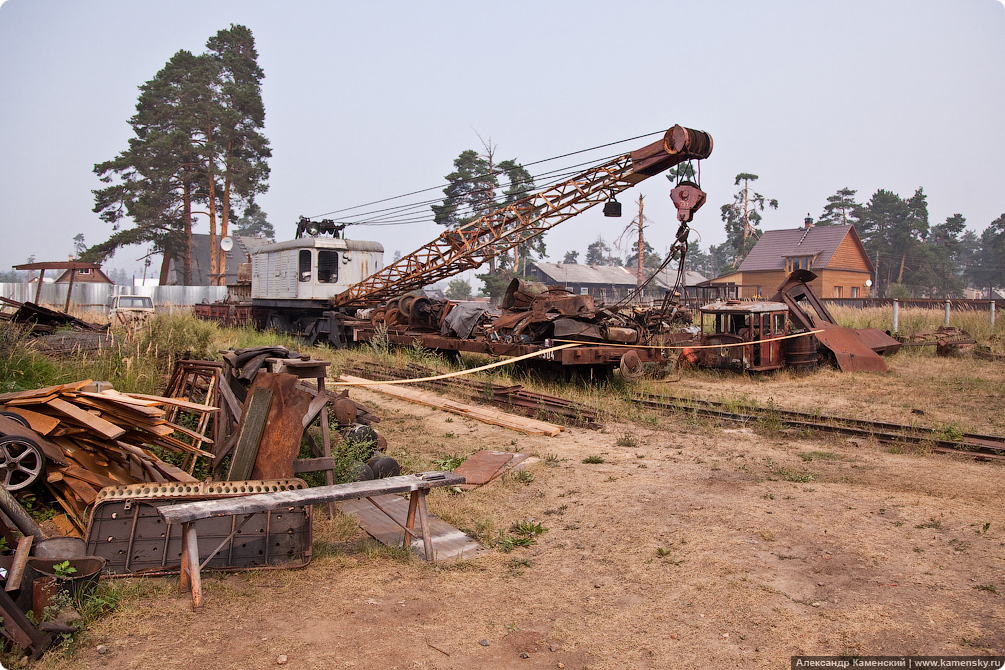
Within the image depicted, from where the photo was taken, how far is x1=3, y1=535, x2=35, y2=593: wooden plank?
10.6 ft

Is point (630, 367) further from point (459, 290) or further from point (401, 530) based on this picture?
point (459, 290)

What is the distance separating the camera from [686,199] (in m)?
12.5

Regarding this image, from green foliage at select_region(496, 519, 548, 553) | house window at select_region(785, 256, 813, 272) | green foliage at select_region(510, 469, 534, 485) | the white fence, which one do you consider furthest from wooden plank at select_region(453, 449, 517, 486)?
house window at select_region(785, 256, 813, 272)

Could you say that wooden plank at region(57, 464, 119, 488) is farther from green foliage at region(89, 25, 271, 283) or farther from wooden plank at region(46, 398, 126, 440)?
green foliage at region(89, 25, 271, 283)

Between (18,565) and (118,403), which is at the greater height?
(118,403)

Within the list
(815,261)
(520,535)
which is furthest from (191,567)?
(815,261)

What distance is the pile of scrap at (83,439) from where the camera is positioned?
14.6 ft

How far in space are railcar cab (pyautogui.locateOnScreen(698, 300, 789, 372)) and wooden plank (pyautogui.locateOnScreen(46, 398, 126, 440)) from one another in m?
11.5

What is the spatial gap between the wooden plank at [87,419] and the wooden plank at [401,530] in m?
1.88

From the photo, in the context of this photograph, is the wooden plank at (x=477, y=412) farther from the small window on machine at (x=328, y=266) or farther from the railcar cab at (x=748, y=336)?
the small window on machine at (x=328, y=266)

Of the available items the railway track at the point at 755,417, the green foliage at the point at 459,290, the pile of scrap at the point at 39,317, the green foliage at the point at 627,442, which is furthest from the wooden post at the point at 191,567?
the green foliage at the point at 459,290

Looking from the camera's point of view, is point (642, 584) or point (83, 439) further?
point (83, 439)

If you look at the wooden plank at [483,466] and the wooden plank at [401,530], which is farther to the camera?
the wooden plank at [483,466]

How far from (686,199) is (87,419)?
35.1ft
